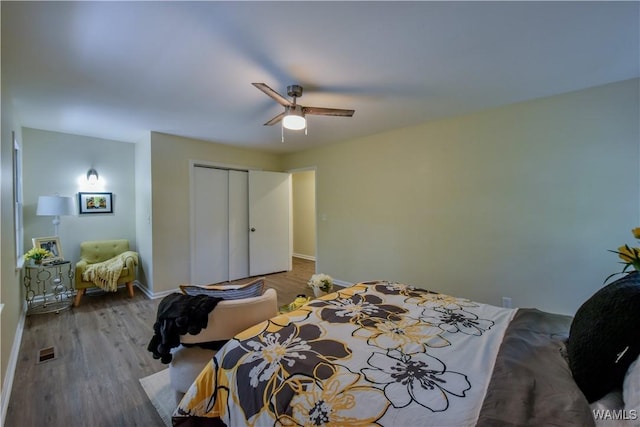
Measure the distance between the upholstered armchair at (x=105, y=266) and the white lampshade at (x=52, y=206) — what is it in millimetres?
712

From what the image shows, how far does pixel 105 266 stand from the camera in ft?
12.3

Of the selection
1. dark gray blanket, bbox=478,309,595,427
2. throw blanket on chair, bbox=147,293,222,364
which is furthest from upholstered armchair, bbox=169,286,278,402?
dark gray blanket, bbox=478,309,595,427

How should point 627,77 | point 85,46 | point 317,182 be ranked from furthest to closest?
1. point 317,182
2. point 627,77
3. point 85,46

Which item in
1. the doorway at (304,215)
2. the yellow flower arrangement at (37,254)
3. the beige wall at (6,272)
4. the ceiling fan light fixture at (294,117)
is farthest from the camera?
the doorway at (304,215)

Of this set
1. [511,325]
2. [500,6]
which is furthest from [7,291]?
[500,6]

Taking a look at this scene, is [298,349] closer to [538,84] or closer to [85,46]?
[85,46]

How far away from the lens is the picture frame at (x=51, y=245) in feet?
11.6

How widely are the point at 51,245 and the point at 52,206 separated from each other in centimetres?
64

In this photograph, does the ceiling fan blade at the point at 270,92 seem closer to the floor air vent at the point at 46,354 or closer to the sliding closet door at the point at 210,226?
the sliding closet door at the point at 210,226

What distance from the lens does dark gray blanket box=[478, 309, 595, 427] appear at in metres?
0.84

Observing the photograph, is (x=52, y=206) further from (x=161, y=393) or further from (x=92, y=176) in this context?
(x=161, y=393)

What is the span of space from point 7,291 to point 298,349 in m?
2.56

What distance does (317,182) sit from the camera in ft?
16.1

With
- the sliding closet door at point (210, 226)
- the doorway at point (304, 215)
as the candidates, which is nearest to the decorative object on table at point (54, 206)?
the sliding closet door at point (210, 226)
